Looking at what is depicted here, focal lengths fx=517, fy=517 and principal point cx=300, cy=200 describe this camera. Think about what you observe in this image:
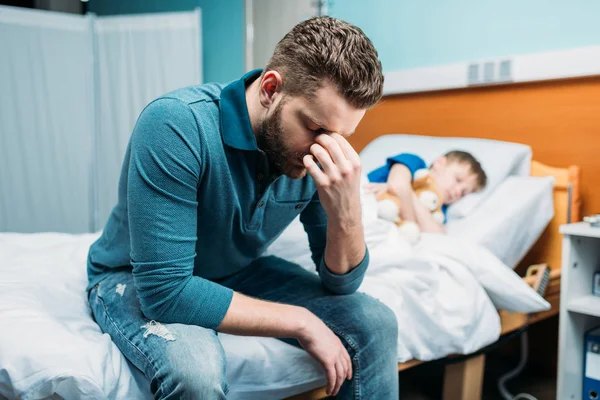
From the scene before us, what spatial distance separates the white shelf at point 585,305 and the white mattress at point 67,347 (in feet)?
0.78

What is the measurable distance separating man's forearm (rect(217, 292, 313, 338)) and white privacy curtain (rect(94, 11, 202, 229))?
233 centimetres

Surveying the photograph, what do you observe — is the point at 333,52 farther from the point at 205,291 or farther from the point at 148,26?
the point at 148,26

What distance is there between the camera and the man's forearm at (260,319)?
85cm

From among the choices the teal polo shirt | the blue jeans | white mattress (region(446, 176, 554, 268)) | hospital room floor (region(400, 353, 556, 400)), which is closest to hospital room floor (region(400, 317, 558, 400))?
hospital room floor (region(400, 353, 556, 400))

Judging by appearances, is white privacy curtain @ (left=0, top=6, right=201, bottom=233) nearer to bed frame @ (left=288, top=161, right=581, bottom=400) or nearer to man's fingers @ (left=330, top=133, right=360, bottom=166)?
bed frame @ (left=288, top=161, right=581, bottom=400)

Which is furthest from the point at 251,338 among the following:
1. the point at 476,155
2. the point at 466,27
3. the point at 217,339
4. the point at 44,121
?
the point at 44,121

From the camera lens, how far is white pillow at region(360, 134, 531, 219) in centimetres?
176

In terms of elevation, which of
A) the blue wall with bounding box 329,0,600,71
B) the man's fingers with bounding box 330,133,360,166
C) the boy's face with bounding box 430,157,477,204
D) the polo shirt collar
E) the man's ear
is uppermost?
the blue wall with bounding box 329,0,600,71

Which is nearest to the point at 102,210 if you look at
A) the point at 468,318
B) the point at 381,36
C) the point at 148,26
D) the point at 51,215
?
the point at 51,215

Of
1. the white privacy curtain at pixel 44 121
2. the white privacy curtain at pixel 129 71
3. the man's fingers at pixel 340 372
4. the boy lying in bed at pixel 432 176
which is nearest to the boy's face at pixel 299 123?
the man's fingers at pixel 340 372

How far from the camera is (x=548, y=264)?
1.80 m

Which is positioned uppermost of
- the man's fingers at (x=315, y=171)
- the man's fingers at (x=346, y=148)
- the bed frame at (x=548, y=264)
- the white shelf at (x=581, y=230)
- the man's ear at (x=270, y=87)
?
the man's ear at (x=270, y=87)

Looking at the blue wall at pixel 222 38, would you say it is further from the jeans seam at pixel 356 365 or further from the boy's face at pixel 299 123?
the jeans seam at pixel 356 365

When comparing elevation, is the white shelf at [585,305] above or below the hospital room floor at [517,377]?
above
